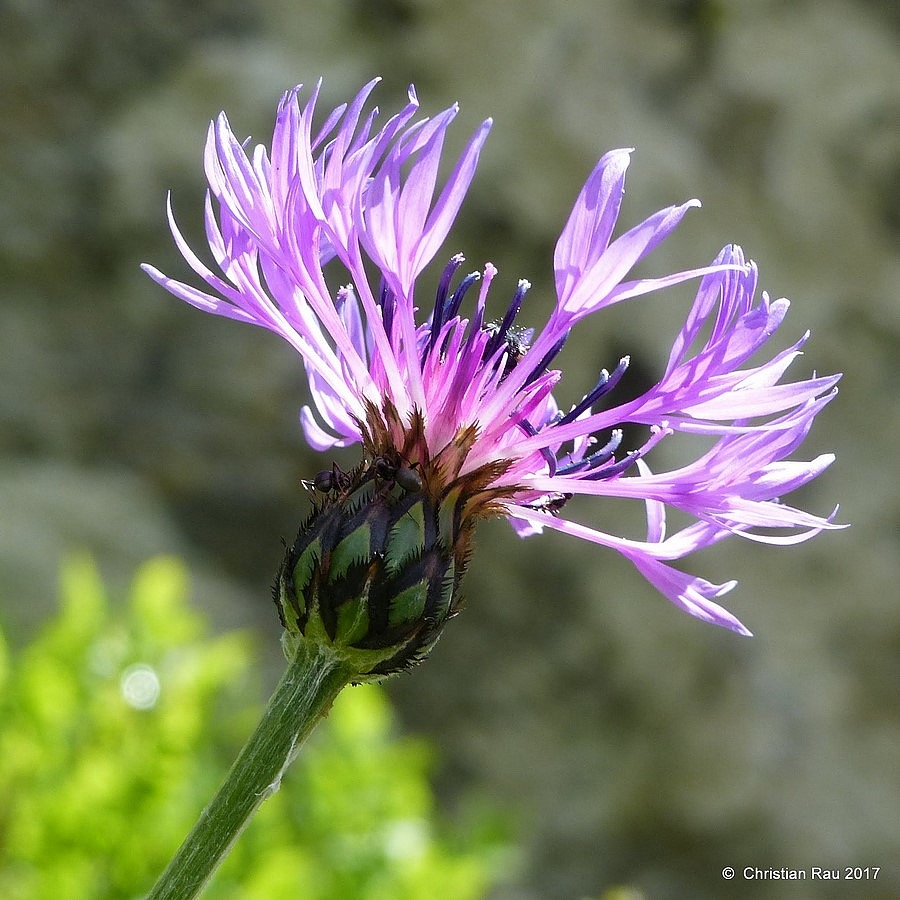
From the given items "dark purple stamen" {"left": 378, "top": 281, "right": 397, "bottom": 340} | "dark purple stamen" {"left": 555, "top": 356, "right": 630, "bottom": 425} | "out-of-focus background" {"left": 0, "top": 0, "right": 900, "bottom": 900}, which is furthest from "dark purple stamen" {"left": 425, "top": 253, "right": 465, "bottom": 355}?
"out-of-focus background" {"left": 0, "top": 0, "right": 900, "bottom": 900}

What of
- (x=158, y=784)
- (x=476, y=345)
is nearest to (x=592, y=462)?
(x=476, y=345)

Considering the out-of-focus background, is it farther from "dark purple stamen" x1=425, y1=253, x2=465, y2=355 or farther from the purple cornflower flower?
the purple cornflower flower

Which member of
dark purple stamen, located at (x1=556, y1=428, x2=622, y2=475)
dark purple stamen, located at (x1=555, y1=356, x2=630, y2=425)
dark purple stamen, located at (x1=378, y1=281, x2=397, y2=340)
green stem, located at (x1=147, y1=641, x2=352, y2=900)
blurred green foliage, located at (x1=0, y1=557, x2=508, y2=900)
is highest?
dark purple stamen, located at (x1=378, y1=281, x2=397, y2=340)

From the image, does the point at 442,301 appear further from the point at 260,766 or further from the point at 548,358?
the point at 260,766

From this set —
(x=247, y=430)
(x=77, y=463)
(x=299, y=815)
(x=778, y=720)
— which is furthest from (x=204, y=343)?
(x=778, y=720)

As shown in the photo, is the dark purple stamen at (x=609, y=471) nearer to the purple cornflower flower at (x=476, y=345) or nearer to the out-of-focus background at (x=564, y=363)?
the purple cornflower flower at (x=476, y=345)

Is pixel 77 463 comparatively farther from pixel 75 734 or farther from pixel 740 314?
pixel 740 314

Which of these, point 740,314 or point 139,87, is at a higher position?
point 139,87
